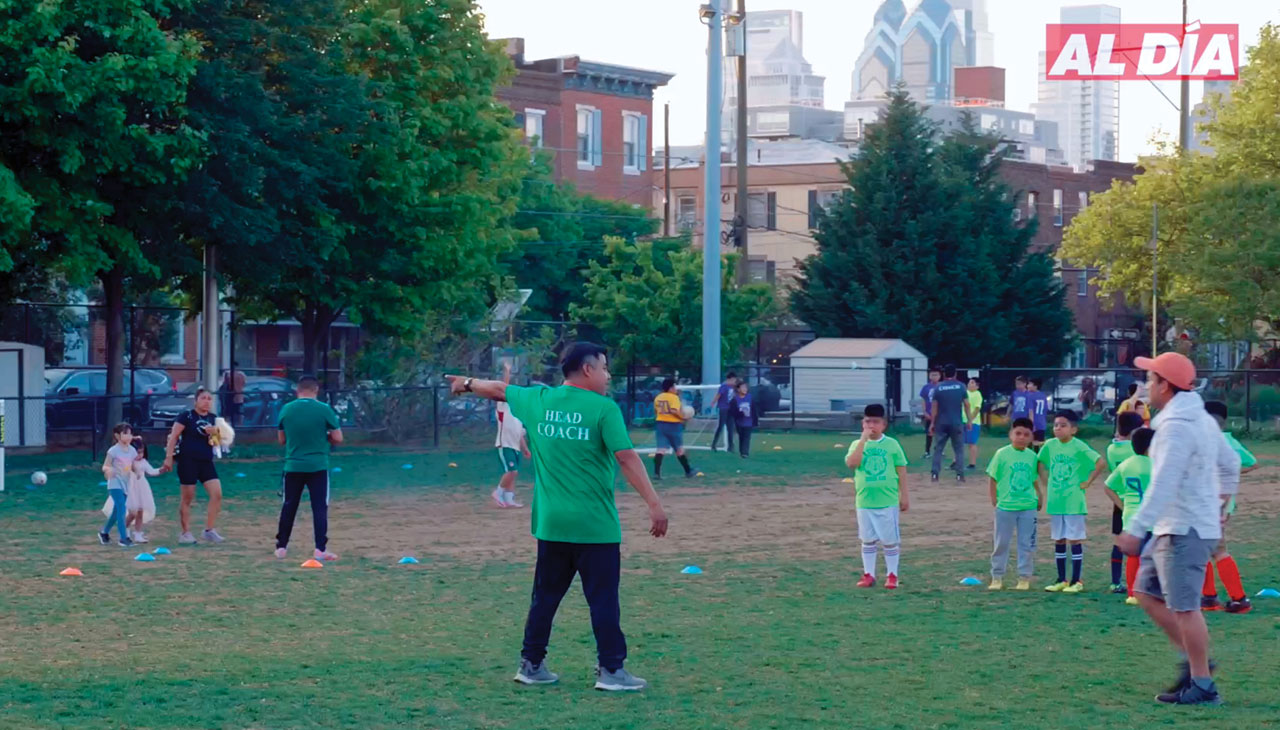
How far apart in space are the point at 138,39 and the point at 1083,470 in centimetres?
1670

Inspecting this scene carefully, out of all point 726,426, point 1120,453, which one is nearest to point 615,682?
point 1120,453

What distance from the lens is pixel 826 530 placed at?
1898cm

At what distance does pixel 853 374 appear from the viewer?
4525cm

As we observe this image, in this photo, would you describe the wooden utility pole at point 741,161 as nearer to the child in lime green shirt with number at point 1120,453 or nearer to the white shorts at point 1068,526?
the child in lime green shirt with number at point 1120,453

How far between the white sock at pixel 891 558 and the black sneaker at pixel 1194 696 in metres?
5.15

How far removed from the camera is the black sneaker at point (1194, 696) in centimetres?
847

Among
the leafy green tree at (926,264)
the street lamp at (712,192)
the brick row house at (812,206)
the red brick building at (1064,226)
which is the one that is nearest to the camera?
Answer: the street lamp at (712,192)

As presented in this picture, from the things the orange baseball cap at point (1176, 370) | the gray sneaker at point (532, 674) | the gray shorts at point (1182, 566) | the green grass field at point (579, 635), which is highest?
the orange baseball cap at point (1176, 370)

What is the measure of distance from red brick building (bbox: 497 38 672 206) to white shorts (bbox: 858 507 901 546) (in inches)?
2021

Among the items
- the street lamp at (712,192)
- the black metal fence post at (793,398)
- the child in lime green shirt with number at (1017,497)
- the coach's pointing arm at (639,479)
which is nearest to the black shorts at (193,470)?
the child in lime green shirt with number at (1017,497)

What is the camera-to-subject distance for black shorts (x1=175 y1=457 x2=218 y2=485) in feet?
55.8

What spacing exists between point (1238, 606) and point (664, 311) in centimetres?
3447

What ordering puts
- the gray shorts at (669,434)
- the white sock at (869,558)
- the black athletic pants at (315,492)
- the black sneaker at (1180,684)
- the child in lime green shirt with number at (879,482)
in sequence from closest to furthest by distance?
the black sneaker at (1180,684), the child in lime green shirt with number at (879,482), the white sock at (869,558), the black athletic pants at (315,492), the gray shorts at (669,434)

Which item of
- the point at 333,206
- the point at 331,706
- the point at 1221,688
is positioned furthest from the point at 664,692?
the point at 333,206
